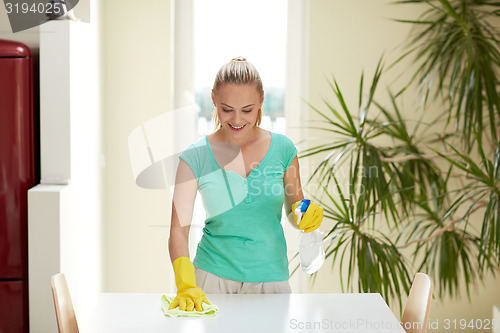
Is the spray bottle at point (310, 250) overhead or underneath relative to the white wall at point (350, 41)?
underneath

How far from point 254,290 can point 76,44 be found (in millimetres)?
1281

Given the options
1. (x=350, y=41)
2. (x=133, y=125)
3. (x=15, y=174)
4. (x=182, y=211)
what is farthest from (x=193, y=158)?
(x=350, y=41)

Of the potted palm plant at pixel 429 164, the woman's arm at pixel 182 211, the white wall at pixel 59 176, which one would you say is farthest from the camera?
the potted palm plant at pixel 429 164

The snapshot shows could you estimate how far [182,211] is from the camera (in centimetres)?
195

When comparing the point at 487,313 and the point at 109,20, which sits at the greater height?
the point at 109,20

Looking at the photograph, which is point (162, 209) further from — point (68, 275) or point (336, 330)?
point (336, 330)

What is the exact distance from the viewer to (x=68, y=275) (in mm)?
2410

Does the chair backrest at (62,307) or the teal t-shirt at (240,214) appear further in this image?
the teal t-shirt at (240,214)

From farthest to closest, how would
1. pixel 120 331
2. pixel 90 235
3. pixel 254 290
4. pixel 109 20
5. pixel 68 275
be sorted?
pixel 109 20 → pixel 90 235 → pixel 68 275 → pixel 254 290 → pixel 120 331

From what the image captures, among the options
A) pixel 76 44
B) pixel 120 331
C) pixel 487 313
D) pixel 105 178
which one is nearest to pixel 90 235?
pixel 105 178

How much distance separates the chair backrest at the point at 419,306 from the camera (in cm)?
178

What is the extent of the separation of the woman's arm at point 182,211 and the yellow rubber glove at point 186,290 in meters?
0.07

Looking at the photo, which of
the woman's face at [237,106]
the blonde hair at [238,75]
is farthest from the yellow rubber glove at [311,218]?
the blonde hair at [238,75]

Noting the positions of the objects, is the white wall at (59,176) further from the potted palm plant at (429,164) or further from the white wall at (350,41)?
the white wall at (350,41)
